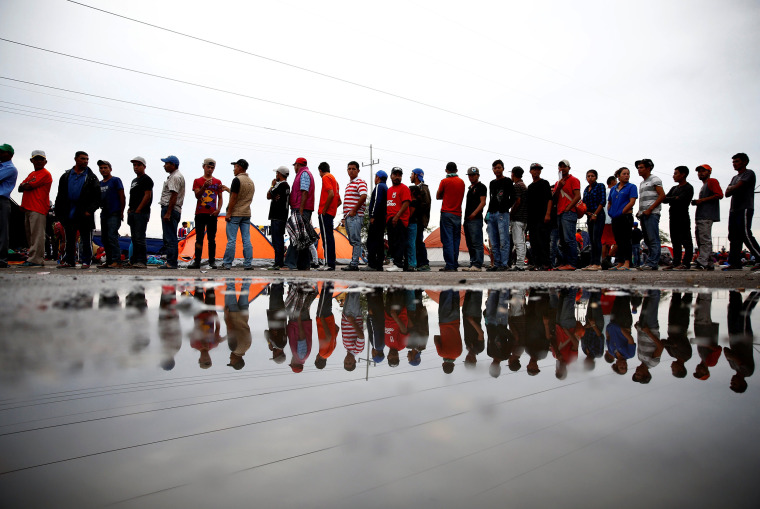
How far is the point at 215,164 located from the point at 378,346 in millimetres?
7429

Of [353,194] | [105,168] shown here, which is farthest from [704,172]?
[105,168]

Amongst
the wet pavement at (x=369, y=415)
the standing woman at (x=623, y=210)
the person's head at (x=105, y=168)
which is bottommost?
the wet pavement at (x=369, y=415)

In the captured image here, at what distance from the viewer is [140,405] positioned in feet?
3.19

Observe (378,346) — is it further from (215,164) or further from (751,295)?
(215,164)

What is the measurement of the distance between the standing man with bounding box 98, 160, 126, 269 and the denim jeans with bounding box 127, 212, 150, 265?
20 cm

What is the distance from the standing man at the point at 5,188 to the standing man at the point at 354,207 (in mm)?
4572

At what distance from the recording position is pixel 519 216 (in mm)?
8555

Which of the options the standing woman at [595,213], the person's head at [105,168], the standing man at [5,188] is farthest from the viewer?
the standing woman at [595,213]

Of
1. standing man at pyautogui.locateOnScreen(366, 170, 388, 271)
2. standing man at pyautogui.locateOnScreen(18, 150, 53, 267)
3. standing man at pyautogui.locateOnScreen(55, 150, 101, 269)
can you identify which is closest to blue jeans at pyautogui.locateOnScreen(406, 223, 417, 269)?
standing man at pyautogui.locateOnScreen(366, 170, 388, 271)

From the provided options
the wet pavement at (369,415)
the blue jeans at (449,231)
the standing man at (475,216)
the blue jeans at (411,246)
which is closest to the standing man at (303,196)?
the blue jeans at (411,246)

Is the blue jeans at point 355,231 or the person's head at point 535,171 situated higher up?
the person's head at point 535,171

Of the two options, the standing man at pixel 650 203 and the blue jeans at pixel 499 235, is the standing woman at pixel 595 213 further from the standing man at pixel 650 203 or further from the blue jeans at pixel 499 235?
the blue jeans at pixel 499 235

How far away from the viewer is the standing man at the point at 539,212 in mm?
8117

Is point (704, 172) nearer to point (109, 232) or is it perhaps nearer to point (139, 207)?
point (139, 207)
